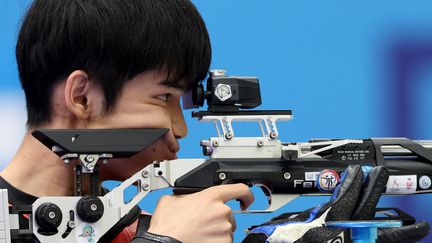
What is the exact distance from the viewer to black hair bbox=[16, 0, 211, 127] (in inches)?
58.1

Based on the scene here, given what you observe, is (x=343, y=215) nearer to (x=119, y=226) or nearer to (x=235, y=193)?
(x=235, y=193)

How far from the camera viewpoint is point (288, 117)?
1530mm

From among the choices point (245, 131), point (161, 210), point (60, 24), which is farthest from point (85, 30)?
point (245, 131)

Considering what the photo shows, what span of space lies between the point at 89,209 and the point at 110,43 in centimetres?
27

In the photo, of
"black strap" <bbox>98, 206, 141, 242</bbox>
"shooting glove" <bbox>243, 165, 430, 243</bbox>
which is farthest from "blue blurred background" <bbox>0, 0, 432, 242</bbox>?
"shooting glove" <bbox>243, 165, 430, 243</bbox>

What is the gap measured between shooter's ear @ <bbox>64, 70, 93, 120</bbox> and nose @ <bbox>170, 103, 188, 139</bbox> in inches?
5.6

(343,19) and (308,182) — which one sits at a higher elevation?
(343,19)

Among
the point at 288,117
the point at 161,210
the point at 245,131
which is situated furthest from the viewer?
the point at 245,131

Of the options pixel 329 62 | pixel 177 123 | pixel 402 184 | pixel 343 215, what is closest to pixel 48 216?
pixel 177 123

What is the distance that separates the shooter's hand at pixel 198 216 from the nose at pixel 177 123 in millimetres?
134

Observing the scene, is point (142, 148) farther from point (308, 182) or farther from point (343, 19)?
point (343, 19)

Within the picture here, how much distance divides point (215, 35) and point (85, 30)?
2.02ft

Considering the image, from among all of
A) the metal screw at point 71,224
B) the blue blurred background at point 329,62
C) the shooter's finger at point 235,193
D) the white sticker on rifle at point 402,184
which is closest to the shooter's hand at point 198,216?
the shooter's finger at point 235,193

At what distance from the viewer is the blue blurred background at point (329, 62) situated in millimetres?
2029
